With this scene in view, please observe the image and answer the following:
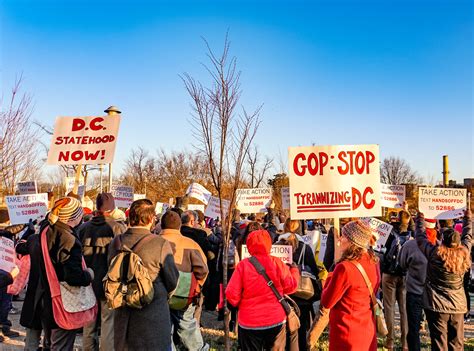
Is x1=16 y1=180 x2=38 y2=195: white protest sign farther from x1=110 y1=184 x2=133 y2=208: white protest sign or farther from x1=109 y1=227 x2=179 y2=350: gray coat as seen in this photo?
x1=109 y1=227 x2=179 y2=350: gray coat

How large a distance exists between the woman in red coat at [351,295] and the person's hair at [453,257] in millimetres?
1702

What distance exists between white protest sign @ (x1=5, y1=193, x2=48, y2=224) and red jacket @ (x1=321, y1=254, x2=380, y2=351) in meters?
7.02

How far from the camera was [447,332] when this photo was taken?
5578 mm

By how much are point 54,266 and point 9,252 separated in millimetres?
2827

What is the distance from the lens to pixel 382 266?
705 cm

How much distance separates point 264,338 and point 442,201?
5.70m

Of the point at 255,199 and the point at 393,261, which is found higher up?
the point at 255,199

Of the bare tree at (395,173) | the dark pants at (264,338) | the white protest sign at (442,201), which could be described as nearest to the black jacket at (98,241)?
the dark pants at (264,338)

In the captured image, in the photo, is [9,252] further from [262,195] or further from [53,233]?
[262,195]

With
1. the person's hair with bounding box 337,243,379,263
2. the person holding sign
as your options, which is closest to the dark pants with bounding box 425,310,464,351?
the person holding sign

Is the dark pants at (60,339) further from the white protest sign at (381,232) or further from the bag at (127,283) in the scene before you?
the white protest sign at (381,232)

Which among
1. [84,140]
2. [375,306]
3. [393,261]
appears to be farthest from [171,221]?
[393,261]

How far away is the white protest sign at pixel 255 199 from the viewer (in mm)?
12727

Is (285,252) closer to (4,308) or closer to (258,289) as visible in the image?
(258,289)
